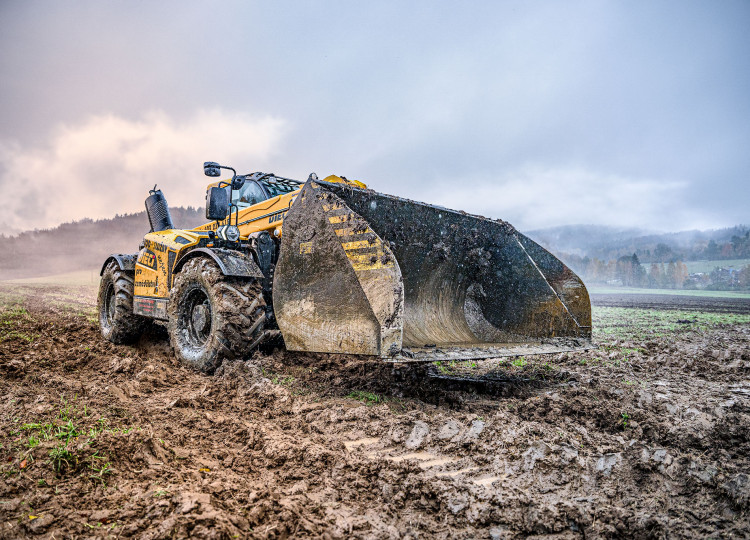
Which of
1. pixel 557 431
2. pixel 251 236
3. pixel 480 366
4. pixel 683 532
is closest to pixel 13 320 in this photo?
pixel 251 236

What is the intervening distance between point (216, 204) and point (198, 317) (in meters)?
1.22

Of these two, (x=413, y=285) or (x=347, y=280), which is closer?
(x=347, y=280)

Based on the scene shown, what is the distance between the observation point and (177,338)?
16.6 feet

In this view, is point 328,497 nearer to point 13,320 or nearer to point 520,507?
point 520,507

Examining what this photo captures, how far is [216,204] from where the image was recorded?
5.02 metres

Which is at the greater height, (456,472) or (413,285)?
(413,285)

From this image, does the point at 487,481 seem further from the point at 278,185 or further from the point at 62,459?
the point at 278,185

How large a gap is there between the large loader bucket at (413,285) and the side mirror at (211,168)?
3.94ft

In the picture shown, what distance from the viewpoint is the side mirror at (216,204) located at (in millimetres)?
4996

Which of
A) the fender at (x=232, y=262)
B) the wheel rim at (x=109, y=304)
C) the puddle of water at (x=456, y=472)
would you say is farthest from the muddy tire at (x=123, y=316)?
the puddle of water at (x=456, y=472)

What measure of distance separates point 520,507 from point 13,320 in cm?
947

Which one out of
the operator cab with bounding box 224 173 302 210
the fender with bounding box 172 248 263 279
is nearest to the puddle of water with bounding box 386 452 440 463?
the fender with bounding box 172 248 263 279

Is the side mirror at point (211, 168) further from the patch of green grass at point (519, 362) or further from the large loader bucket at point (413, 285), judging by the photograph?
the patch of green grass at point (519, 362)

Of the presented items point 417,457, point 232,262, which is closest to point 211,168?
point 232,262
